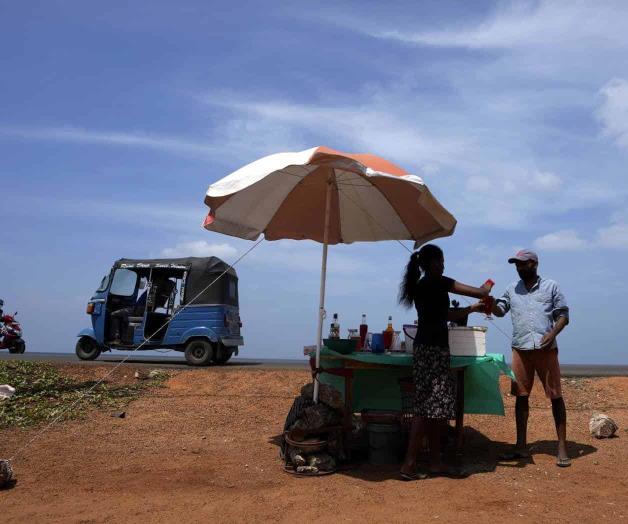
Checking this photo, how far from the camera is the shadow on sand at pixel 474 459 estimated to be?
5.72 m

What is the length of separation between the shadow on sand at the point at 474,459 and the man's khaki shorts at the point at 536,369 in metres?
0.71

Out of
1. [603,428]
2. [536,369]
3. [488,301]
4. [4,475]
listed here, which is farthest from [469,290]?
[4,475]

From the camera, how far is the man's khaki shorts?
19.3ft

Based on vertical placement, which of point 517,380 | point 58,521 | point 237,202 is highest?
point 237,202

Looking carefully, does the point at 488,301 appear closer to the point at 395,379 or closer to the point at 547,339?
the point at 547,339

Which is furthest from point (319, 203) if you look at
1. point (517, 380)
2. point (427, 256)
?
point (517, 380)

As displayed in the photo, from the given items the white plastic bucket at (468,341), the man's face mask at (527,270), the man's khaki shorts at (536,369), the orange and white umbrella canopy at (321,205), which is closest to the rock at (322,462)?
the white plastic bucket at (468,341)

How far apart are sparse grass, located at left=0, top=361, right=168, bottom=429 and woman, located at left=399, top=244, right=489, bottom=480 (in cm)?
458

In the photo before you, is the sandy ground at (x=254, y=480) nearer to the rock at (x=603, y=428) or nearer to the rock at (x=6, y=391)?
the rock at (x=603, y=428)

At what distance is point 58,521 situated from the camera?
14.8 ft

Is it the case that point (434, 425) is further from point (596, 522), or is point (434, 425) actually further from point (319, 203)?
point (319, 203)

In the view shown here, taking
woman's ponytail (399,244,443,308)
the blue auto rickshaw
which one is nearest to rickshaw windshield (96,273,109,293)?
the blue auto rickshaw

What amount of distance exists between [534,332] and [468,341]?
60 centimetres

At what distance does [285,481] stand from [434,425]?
139cm
